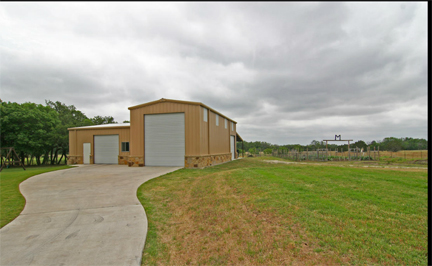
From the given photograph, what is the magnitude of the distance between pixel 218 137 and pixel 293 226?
17.0m

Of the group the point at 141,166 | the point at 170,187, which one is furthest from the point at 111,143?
the point at 170,187

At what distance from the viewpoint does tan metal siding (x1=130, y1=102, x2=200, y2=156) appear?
15.7 m

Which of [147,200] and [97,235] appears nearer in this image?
[97,235]

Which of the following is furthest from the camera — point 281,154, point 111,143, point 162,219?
point 281,154

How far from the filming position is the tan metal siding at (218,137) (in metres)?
18.7

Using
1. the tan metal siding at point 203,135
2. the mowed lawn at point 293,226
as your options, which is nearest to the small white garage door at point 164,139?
the tan metal siding at point 203,135

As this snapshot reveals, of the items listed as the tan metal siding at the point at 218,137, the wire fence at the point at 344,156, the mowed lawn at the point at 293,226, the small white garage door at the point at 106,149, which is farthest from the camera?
the wire fence at the point at 344,156

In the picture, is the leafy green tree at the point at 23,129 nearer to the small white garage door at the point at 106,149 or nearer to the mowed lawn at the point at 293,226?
the small white garage door at the point at 106,149

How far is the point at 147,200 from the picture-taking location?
21.9 feet

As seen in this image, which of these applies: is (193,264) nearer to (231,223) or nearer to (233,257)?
(233,257)

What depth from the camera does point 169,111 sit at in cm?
1638

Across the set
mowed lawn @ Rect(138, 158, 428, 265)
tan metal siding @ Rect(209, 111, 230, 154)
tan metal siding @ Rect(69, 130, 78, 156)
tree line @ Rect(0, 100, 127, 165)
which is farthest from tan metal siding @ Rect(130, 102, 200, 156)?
tree line @ Rect(0, 100, 127, 165)

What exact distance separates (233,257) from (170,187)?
559 cm

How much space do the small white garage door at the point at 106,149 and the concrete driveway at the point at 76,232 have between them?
46.2 feet
